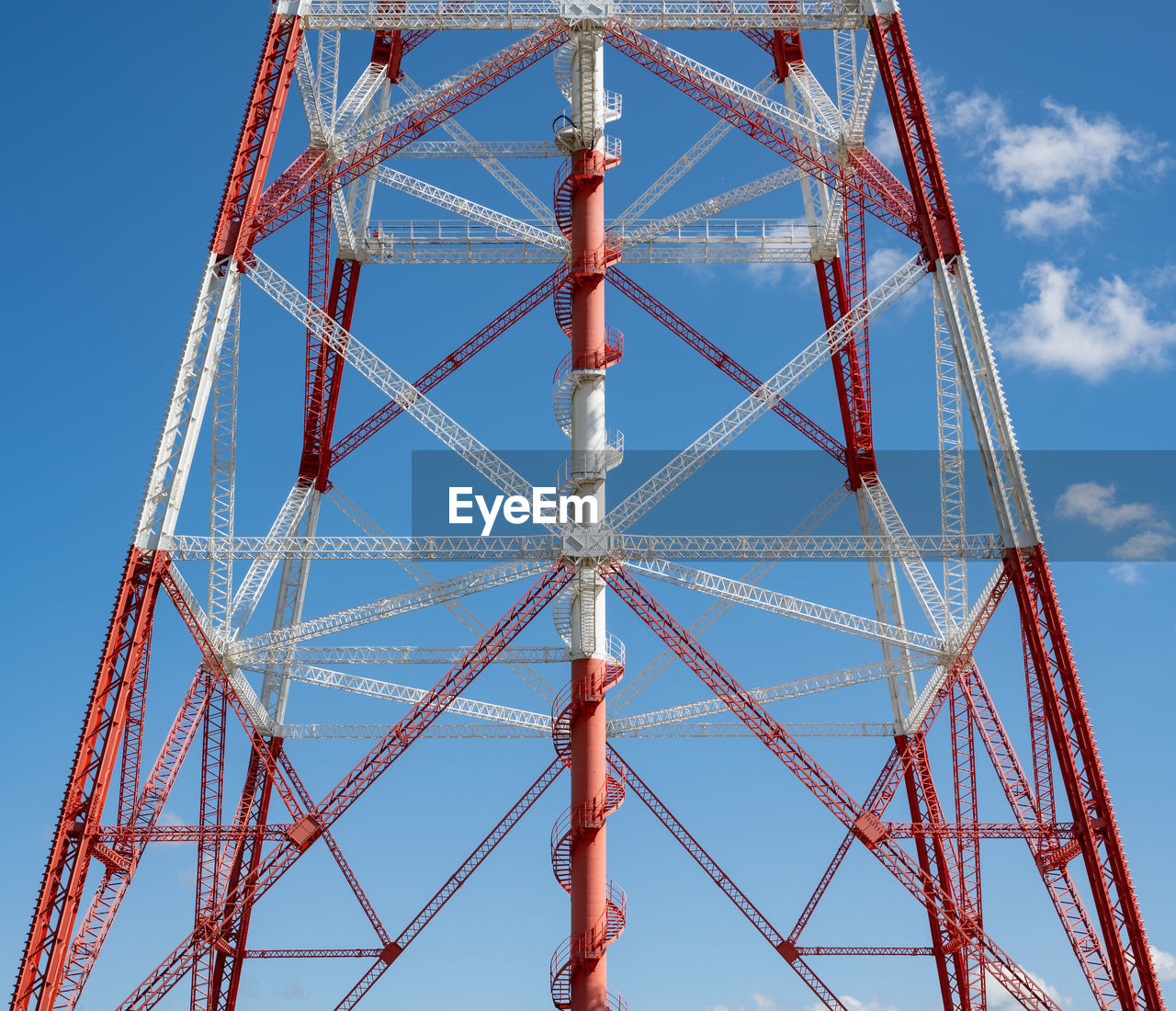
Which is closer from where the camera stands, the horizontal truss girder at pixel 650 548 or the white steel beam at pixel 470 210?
the horizontal truss girder at pixel 650 548

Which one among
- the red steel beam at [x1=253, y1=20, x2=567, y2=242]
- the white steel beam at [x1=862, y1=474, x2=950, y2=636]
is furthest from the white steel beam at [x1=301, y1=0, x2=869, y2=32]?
the white steel beam at [x1=862, y1=474, x2=950, y2=636]

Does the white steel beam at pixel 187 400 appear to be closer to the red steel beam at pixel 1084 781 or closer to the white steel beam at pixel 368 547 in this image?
the white steel beam at pixel 368 547

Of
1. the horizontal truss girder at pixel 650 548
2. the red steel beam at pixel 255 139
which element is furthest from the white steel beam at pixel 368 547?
the red steel beam at pixel 255 139

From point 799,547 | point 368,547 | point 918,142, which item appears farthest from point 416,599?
point 918,142

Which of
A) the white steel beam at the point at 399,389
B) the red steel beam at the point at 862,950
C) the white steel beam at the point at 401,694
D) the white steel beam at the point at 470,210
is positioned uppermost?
the white steel beam at the point at 470,210

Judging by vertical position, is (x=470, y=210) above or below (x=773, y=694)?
above

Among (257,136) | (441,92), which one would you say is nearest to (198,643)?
(257,136)

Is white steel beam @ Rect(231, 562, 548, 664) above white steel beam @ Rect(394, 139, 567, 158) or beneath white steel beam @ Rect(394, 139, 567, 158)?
beneath

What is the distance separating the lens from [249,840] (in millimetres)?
Result: 39812

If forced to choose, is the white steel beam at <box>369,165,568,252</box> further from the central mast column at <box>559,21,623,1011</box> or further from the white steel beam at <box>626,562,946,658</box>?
the white steel beam at <box>626,562,946,658</box>

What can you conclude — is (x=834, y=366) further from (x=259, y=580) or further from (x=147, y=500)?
(x=147, y=500)

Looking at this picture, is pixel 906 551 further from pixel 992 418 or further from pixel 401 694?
pixel 401 694

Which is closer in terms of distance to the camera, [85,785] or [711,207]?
[85,785]

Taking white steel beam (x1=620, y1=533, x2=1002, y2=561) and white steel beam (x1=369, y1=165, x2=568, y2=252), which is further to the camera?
white steel beam (x1=369, y1=165, x2=568, y2=252)
